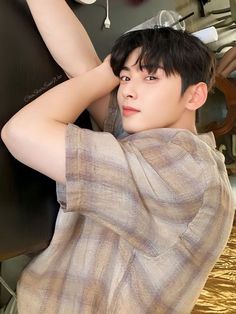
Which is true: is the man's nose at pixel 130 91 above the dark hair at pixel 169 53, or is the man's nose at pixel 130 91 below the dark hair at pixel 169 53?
below

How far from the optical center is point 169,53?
66 cm

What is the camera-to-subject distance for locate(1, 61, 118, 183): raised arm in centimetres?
55

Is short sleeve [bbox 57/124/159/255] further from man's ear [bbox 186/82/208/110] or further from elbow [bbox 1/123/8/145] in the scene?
man's ear [bbox 186/82/208/110]

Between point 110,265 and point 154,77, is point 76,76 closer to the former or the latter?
point 154,77

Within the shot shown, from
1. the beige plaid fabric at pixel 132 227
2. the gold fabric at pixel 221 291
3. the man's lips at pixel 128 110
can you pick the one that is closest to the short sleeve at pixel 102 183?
the beige plaid fabric at pixel 132 227

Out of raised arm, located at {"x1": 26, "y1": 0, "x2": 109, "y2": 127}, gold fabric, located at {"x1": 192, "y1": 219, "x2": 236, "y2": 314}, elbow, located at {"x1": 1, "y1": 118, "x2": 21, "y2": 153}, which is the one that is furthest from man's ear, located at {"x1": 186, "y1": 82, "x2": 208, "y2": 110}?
gold fabric, located at {"x1": 192, "y1": 219, "x2": 236, "y2": 314}

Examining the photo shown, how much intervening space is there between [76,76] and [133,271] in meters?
0.33

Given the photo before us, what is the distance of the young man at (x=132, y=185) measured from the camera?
56cm

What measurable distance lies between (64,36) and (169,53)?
6.9 inches

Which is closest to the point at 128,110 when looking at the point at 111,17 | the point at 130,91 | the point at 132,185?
the point at 130,91

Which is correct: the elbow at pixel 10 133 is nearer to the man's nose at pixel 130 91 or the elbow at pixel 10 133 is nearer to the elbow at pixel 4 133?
the elbow at pixel 4 133

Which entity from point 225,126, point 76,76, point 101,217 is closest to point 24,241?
point 101,217

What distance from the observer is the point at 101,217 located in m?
0.57

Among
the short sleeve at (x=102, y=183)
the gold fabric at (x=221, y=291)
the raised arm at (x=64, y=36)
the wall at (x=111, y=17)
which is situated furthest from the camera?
the gold fabric at (x=221, y=291)
